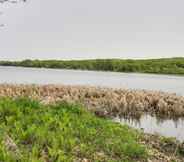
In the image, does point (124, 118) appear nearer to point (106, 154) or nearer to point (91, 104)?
point (91, 104)

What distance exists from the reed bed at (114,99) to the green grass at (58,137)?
804 cm

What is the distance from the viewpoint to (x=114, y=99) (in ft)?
74.1

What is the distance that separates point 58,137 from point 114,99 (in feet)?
42.0

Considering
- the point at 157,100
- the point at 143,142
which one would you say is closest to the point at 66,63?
the point at 157,100

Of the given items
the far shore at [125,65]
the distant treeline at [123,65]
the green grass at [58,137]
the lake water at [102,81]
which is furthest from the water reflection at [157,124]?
the distant treeline at [123,65]

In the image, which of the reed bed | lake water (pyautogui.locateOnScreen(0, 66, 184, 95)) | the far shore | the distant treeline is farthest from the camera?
the distant treeline

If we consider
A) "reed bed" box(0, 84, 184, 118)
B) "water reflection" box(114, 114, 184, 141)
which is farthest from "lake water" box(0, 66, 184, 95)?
"water reflection" box(114, 114, 184, 141)

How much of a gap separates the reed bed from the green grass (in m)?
8.04

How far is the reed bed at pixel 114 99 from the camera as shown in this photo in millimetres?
21297

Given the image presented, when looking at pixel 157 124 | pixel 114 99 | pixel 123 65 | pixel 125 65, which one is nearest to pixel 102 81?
pixel 114 99

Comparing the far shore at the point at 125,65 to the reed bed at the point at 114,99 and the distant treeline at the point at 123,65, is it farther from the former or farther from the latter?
the reed bed at the point at 114,99

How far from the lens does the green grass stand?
8.78 m

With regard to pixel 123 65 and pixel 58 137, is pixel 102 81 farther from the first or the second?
pixel 123 65

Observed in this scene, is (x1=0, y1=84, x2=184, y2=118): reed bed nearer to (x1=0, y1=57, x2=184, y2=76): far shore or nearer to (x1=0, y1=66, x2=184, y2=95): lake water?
(x1=0, y1=66, x2=184, y2=95): lake water
